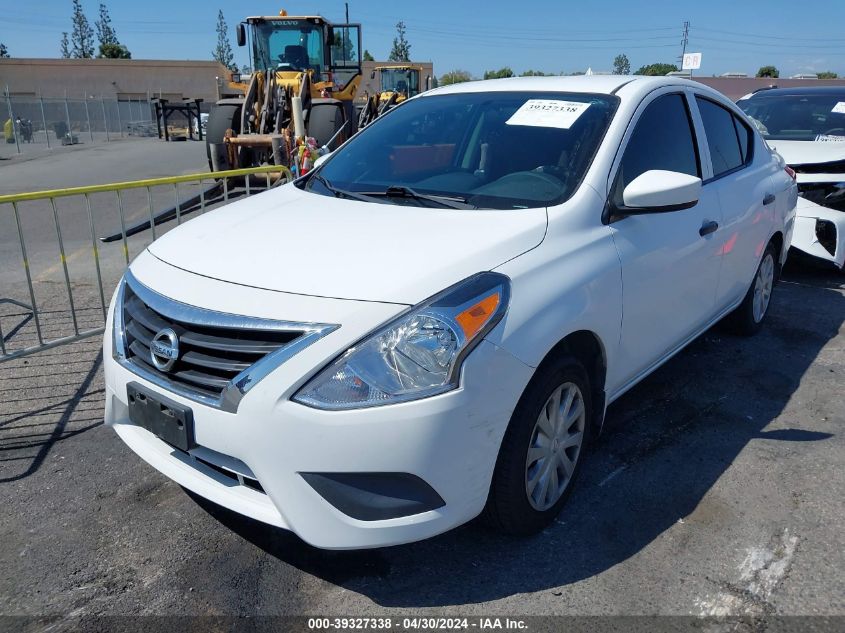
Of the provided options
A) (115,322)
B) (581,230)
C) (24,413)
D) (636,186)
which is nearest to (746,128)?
(636,186)

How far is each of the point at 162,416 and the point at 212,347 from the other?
35cm

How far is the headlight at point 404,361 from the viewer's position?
2.16m

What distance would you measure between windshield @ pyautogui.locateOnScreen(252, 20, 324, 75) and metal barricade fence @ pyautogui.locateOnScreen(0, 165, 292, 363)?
4.12 m

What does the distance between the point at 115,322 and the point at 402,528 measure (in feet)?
4.93

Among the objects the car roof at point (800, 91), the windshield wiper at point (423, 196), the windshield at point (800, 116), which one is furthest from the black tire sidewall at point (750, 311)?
the car roof at point (800, 91)

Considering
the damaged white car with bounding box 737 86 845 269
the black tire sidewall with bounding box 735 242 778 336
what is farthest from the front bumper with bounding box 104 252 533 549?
the damaged white car with bounding box 737 86 845 269

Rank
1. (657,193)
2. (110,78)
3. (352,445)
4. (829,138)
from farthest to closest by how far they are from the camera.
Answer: (110,78), (829,138), (657,193), (352,445)

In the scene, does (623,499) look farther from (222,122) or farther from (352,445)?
(222,122)

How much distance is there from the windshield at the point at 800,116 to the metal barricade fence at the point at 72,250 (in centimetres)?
547

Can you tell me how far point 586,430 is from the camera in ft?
9.80

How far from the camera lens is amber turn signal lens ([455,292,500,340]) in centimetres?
225

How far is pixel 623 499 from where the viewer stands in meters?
3.09

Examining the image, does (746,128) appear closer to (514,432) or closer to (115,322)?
(514,432)

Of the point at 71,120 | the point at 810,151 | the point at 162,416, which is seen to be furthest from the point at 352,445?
the point at 71,120
